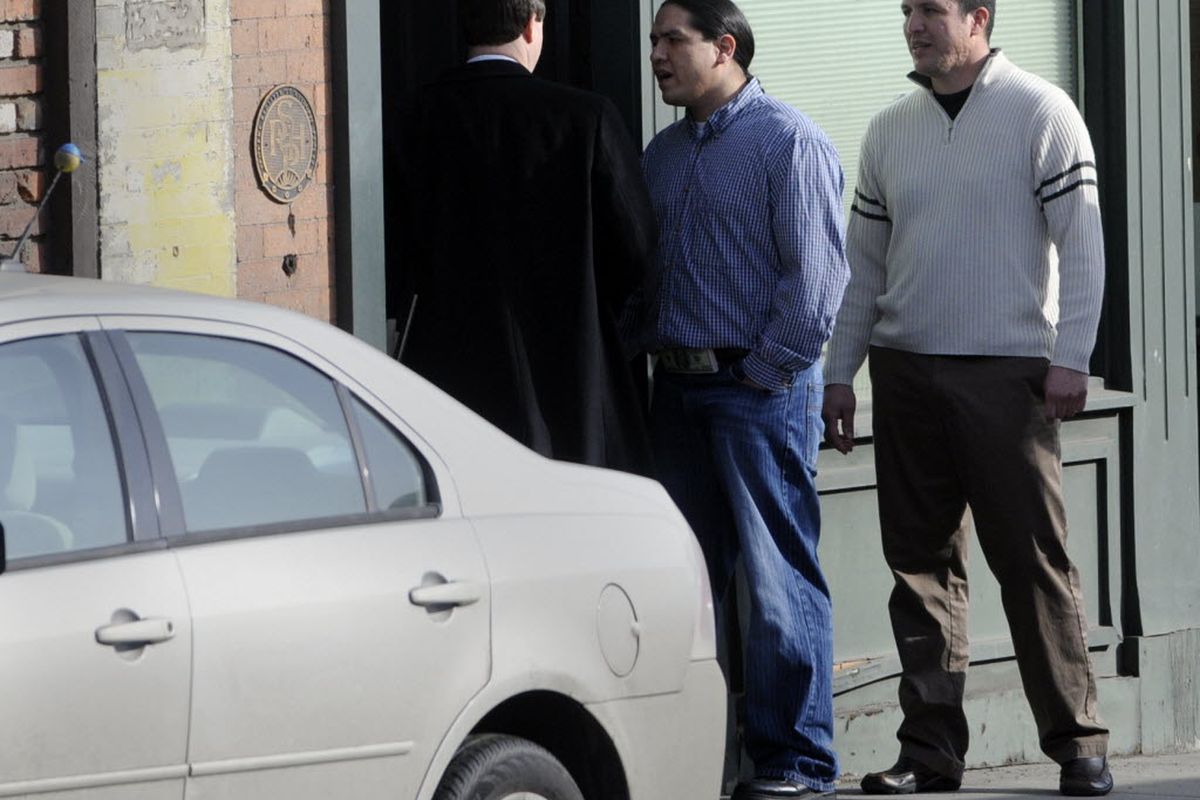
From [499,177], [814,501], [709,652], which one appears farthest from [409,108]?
[709,652]

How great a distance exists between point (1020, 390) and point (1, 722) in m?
3.59

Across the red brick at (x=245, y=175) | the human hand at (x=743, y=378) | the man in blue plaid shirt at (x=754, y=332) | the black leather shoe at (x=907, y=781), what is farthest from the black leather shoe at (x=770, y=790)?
the red brick at (x=245, y=175)

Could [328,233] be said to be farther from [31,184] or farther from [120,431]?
[120,431]

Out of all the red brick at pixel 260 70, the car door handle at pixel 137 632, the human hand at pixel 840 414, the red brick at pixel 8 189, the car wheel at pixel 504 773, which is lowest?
the car wheel at pixel 504 773

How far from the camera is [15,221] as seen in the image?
5.80 m

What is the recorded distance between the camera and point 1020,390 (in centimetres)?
A: 632

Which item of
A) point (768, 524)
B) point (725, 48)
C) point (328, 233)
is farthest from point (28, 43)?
point (768, 524)

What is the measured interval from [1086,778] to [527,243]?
2.19m

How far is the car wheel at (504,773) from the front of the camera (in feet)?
13.6

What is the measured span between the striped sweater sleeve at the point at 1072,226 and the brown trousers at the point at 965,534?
19cm

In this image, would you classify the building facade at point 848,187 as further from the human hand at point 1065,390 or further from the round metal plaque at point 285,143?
the human hand at point 1065,390

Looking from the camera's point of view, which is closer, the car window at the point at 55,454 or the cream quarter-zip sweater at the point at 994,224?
the car window at the point at 55,454

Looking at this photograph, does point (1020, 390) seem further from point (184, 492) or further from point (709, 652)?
point (184, 492)

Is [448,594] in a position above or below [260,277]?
below
